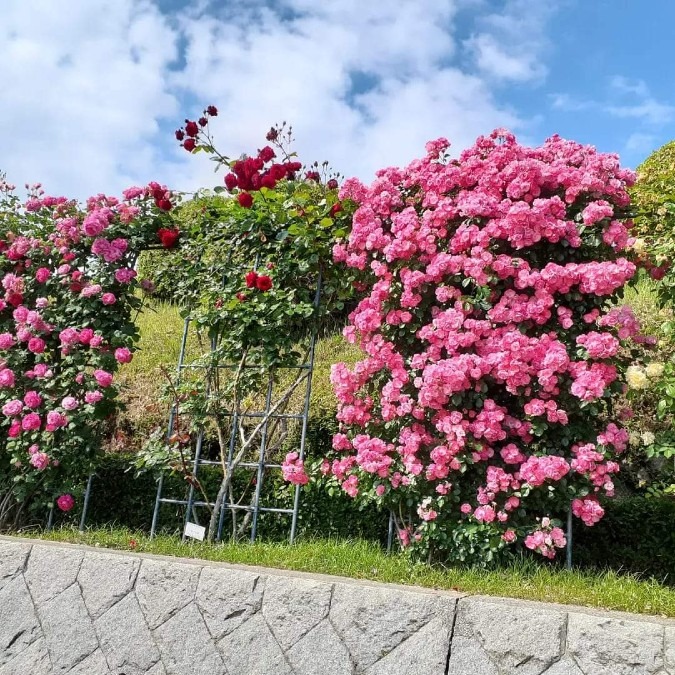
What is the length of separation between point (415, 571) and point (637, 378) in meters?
1.42

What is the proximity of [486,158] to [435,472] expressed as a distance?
1.76 metres

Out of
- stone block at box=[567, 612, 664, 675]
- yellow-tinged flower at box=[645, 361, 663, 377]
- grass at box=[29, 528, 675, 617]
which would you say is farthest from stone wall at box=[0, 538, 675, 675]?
yellow-tinged flower at box=[645, 361, 663, 377]

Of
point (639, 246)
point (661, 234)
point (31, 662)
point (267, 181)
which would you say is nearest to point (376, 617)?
point (31, 662)

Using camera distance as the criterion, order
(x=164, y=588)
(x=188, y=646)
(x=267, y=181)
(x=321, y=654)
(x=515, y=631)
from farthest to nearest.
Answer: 1. (x=267, y=181)
2. (x=164, y=588)
3. (x=188, y=646)
4. (x=321, y=654)
5. (x=515, y=631)

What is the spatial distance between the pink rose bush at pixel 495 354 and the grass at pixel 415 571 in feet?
0.58

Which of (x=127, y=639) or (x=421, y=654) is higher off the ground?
(x=421, y=654)

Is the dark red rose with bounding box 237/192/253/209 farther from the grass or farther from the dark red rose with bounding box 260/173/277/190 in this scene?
the grass

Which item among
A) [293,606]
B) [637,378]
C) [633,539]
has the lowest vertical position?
[293,606]

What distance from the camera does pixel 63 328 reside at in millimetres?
4883

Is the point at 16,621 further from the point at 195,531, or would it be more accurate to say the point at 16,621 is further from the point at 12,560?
the point at 195,531

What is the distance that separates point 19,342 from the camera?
4.97 metres

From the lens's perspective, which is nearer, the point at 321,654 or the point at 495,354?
the point at 321,654

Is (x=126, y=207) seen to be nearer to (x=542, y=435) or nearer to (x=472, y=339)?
(x=472, y=339)

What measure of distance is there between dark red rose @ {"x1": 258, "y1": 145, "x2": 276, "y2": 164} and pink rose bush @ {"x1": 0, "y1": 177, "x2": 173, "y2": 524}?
2.95 feet
